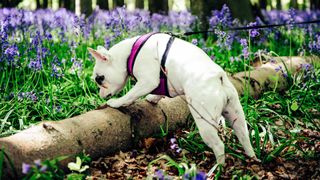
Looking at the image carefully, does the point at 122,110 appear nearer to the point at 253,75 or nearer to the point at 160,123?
the point at 160,123

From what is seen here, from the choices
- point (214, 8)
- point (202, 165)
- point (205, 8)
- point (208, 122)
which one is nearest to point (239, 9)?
point (214, 8)

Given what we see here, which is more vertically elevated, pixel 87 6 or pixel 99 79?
pixel 87 6

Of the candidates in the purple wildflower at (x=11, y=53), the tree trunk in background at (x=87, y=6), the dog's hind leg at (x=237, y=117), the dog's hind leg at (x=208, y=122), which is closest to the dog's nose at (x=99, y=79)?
the dog's hind leg at (x=208, y=122)

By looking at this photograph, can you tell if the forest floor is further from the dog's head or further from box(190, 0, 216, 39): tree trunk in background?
box(190, 0, 216, 39): tree trunk in background

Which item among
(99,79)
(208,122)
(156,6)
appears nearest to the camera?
(208,122)

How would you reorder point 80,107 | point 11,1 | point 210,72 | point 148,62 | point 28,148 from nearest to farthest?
point 28,148, point 210,72, point 148,62, point 80,107, point 11,1

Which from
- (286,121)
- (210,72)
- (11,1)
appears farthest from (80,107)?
(11,1)

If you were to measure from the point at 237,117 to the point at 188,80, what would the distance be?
420 mm

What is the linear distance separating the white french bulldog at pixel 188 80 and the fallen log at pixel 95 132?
0.17m

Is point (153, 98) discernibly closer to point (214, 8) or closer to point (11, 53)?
point (11, 53)

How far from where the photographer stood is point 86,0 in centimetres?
1084

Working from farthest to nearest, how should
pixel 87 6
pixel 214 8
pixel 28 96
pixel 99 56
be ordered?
pixel 87 6
pixel 214 8
pixel 28 96
pixel 99 56

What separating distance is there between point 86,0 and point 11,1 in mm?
1782

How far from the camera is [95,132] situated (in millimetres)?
3283
